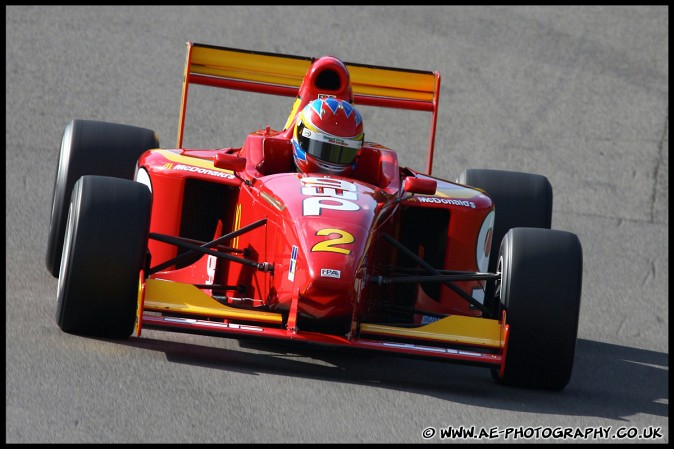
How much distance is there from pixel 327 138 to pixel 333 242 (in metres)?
1.31

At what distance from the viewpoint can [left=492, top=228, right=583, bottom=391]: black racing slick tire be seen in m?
7.30

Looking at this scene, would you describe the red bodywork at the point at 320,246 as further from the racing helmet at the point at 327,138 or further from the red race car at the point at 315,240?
the racing helmet at the point at 327,138

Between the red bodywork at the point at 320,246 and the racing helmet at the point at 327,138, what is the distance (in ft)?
0.89

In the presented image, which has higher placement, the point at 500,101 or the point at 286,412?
the point at 500,101

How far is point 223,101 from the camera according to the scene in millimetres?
14062

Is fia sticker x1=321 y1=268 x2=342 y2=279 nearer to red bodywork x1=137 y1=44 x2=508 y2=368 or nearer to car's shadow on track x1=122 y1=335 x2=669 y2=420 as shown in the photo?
red bodywork x1=137 y1=44 x2=508 y2=368

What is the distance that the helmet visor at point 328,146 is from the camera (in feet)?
27.3

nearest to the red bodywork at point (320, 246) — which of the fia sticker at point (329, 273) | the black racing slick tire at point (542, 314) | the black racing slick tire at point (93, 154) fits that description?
the fia sticker at point (329, 273)

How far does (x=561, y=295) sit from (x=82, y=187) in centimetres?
273

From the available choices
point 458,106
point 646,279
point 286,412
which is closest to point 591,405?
point 286,412

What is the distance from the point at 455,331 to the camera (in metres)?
7.39


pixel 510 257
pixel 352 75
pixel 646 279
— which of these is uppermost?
pixel 352 75

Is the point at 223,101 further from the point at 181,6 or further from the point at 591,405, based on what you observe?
the point at 591,405

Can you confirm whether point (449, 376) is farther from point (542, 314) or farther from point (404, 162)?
point (404, 162)
